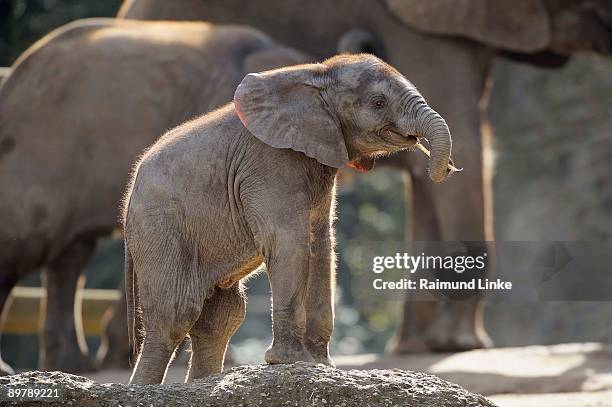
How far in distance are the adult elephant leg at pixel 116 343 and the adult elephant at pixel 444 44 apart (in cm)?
181

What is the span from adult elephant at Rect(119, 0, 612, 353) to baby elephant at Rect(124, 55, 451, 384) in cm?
443

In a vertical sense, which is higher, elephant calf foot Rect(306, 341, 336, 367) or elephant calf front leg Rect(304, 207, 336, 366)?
elephant calf front leg Rect(304, 207, 336, 366)

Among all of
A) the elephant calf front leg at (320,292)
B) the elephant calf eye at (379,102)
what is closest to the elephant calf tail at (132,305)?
the elephant calf front leg at (320,292)

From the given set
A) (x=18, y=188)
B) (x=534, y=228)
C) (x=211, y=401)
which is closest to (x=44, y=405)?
(x=211, y=401)

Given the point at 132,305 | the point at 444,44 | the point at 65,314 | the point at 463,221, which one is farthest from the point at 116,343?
the point at 132,305

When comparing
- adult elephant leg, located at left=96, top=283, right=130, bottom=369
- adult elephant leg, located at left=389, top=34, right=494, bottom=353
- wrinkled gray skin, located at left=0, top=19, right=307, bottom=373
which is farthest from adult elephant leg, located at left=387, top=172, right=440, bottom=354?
wrinkled gray skin, located at left=0, top=19, right=307, bottom=373

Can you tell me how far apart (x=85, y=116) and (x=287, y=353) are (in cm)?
424

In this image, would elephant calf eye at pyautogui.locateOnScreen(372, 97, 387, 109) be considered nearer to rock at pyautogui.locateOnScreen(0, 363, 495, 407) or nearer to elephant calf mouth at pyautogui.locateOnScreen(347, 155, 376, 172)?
elephant calf mouth at pyautogui.locateOnScreen(347, 155, 376, 172)

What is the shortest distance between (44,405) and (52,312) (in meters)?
4.85

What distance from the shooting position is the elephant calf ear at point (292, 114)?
609cm

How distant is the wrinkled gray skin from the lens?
966 cm

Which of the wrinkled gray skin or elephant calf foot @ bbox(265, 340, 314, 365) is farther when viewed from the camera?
the wrinkled gray skin

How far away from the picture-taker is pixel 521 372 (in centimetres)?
894

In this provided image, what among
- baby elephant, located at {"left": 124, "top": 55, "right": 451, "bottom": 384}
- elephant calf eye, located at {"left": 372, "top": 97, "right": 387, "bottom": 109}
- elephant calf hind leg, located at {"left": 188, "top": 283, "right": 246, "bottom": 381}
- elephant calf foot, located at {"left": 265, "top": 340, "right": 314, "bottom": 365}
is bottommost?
elephant calf foot, located at {"left": 265, "top": 340, "right": 314, "bottom": 365}
